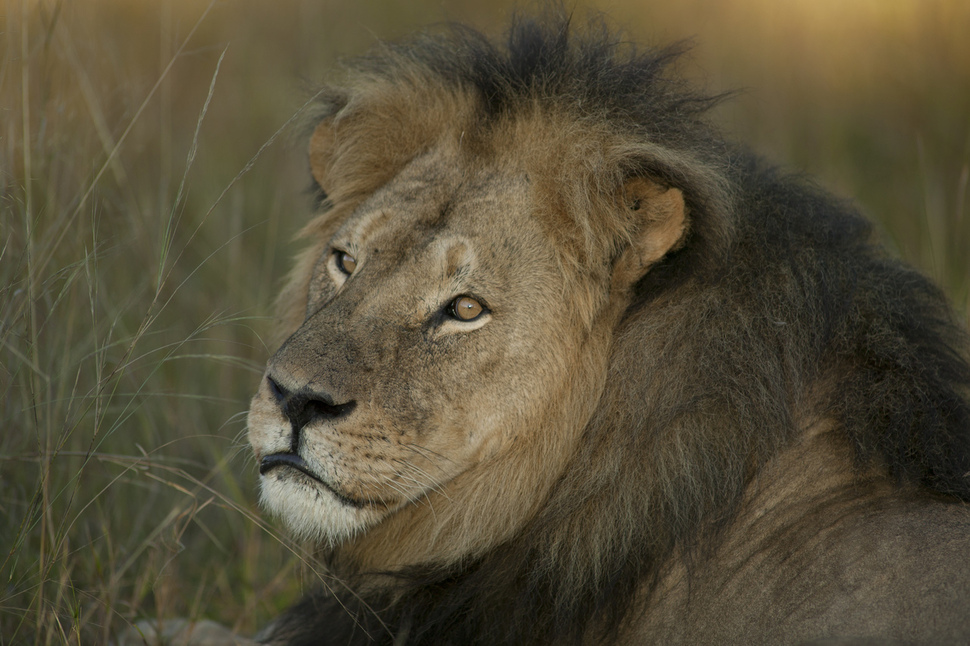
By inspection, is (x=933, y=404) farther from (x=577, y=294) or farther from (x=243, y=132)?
(x=243, y=132)

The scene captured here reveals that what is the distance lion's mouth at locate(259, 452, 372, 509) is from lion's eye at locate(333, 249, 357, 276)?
2.95 ft

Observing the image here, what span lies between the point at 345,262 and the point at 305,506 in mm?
1065

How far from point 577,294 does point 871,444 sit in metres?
1.14

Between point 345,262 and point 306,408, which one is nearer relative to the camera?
point 306,408

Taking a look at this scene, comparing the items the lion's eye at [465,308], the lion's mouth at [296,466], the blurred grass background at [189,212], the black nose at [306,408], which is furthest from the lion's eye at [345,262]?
the lion's mouth at [296,466]

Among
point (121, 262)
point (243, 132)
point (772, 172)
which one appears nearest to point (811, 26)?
point (243, 132)

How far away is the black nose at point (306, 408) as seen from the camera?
10.1ft

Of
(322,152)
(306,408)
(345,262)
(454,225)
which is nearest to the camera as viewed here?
(306,408)

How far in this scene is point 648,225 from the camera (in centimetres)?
336

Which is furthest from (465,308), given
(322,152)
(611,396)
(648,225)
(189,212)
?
(189,212)

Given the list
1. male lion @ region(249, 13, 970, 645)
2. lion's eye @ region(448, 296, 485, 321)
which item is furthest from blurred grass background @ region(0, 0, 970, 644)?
lion's eye @ region(448, 296, 485, 321)

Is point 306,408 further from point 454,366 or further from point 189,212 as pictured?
point 189,212

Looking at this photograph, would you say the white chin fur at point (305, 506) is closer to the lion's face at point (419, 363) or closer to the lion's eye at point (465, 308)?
the lion's face at point (419, 363)

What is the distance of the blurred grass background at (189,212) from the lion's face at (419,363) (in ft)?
1.08
